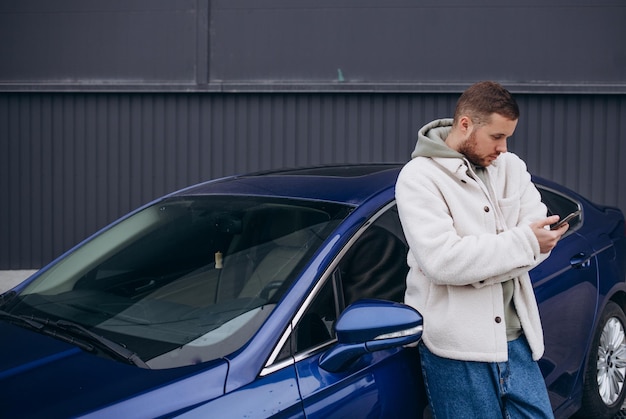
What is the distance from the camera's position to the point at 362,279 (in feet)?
8.04

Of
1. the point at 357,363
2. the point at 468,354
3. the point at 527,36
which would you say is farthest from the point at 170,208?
the point at 527,36

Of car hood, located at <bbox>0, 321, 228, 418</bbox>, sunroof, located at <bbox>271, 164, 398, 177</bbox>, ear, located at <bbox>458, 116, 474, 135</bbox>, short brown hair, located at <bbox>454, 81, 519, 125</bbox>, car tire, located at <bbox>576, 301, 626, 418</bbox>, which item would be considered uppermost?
A: short brown hair, located at <bbox>454, 81, 519, 125</bbox>

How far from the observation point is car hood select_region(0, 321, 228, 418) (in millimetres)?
1829

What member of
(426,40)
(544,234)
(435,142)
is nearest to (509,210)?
(544,234)

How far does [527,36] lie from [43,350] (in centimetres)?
734

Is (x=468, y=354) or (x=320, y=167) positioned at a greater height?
(x=320, y=167)

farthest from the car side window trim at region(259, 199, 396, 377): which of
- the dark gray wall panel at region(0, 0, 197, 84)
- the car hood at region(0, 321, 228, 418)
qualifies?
the dark gray wall panel at region(0, 0, 197, 84)

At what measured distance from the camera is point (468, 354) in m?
2.18

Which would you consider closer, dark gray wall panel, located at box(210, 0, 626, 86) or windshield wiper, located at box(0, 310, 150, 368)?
windshield wiper, located at box(0, 310, 150, 368)

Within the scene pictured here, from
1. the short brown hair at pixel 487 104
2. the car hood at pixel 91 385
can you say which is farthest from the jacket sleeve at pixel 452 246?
the car hood at pixel 91 385

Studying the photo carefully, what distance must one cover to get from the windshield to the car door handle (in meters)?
1.33

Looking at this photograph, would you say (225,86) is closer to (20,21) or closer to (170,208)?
(20,21)

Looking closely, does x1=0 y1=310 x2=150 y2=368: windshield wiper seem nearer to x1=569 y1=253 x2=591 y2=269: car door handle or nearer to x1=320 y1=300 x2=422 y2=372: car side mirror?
x1=320 y1=300 x2=422 y2=372: car side mirror

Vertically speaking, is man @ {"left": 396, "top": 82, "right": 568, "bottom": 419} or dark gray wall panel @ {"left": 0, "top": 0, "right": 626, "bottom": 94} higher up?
dark gray wall panel @ {"left": 0, "top": 0, "right": 626, "bottom": 94}
